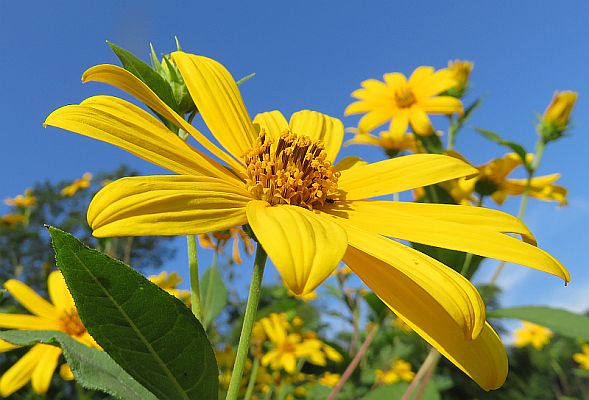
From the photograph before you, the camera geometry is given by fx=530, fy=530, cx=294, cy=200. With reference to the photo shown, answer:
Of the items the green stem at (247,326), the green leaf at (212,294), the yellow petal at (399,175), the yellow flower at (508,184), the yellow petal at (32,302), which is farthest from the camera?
the yellow flower at (508,184)

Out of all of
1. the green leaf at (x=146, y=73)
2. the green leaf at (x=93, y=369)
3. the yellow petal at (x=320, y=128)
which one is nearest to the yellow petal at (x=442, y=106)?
the yellow petal at (x=320, y=128)

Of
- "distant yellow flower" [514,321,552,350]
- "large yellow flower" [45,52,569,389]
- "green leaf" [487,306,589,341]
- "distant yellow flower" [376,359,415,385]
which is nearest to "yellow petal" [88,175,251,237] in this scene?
"large yellow flower" [45,52,569,389]

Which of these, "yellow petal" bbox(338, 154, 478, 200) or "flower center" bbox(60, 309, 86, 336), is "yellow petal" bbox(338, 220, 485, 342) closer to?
"yellow petal" bbox(338, 154, 478, 200)

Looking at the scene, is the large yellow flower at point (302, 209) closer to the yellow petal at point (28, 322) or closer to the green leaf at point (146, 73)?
the green leaf at point (146, 73)

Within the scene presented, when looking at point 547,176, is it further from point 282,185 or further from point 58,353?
point 58,353

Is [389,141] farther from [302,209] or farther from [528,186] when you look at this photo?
[302,209]

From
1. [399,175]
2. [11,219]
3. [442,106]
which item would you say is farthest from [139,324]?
[11,219]
